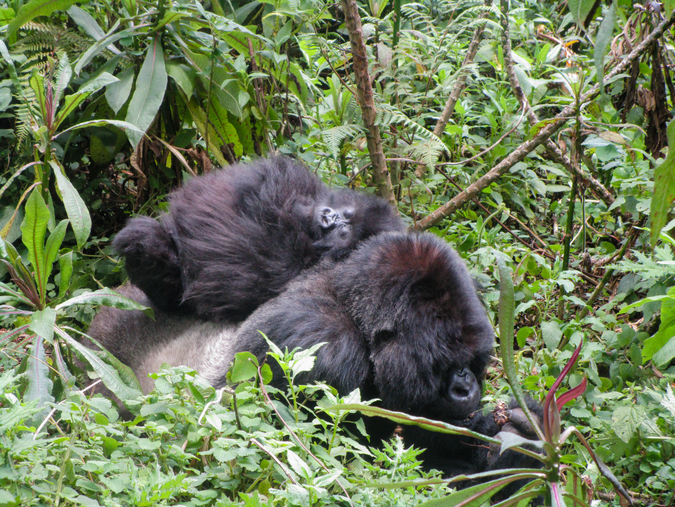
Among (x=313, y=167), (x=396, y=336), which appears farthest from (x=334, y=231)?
(x=313, y=167)

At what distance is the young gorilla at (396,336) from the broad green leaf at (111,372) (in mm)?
299

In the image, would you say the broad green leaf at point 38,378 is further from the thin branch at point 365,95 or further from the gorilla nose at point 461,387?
the thin branch at point 365,95

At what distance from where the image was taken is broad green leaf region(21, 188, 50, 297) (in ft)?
6.77

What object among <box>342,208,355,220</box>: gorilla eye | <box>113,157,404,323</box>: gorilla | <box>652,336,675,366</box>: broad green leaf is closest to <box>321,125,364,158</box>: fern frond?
<box>113,157,404,323</box>: gorilla

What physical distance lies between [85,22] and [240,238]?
1.54 metres

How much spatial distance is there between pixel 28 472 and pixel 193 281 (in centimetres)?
127

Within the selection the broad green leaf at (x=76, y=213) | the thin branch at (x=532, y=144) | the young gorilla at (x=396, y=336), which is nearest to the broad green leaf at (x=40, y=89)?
the broad green leaf at (x=76, y=213)

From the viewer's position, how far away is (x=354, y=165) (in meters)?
3.74

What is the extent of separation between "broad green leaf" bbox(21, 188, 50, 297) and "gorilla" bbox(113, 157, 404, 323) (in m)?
0.43

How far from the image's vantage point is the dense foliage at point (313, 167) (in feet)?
4.69

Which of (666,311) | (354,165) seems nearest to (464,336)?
(666,311)

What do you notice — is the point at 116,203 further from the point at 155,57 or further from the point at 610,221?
the point at 610,221

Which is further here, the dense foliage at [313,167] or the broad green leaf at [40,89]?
the broad green leaf at [40,89]

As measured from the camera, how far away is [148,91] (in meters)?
2.95
